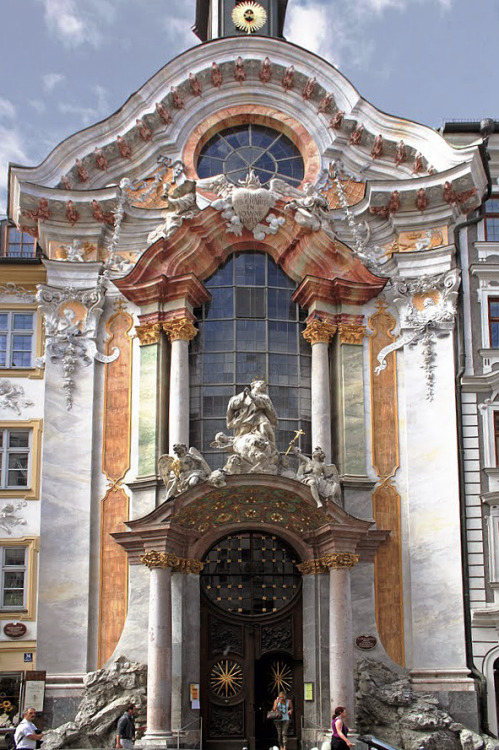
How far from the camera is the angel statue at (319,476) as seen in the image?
23.9m

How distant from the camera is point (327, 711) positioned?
2398cm

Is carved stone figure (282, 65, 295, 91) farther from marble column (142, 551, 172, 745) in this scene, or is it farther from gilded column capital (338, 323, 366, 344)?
marble column (142, 551, 172, 745)

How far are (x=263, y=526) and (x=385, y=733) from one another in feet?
16.8

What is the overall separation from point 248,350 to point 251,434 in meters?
3.07

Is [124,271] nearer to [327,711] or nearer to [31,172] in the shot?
[31,172]

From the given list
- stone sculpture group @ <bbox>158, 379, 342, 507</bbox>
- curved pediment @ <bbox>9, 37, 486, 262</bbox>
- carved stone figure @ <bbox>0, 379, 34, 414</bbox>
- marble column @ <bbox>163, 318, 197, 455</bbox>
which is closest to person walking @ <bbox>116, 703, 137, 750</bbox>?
stone sculpture group @ <bbox>158, 379, 342, 507</bbox>

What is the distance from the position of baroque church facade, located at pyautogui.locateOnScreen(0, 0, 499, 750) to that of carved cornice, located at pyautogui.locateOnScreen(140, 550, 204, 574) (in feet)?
0.20

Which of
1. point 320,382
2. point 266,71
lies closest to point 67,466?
point 320,382

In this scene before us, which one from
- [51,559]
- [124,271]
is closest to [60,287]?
[124,271]

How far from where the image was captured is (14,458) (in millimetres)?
26562

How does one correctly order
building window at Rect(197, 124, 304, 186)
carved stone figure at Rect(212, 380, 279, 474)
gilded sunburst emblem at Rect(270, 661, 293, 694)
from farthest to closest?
building window at Rect(197, 124, 304, 186)
gilded sunburst emblem at Rect(270, 661, 293, 694)
carved stone figure at Rect(212, 380, 279, 474)

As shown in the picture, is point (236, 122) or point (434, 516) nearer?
point (434, 516)

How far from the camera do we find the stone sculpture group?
23.9 metres

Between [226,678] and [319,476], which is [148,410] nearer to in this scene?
[319,476]
